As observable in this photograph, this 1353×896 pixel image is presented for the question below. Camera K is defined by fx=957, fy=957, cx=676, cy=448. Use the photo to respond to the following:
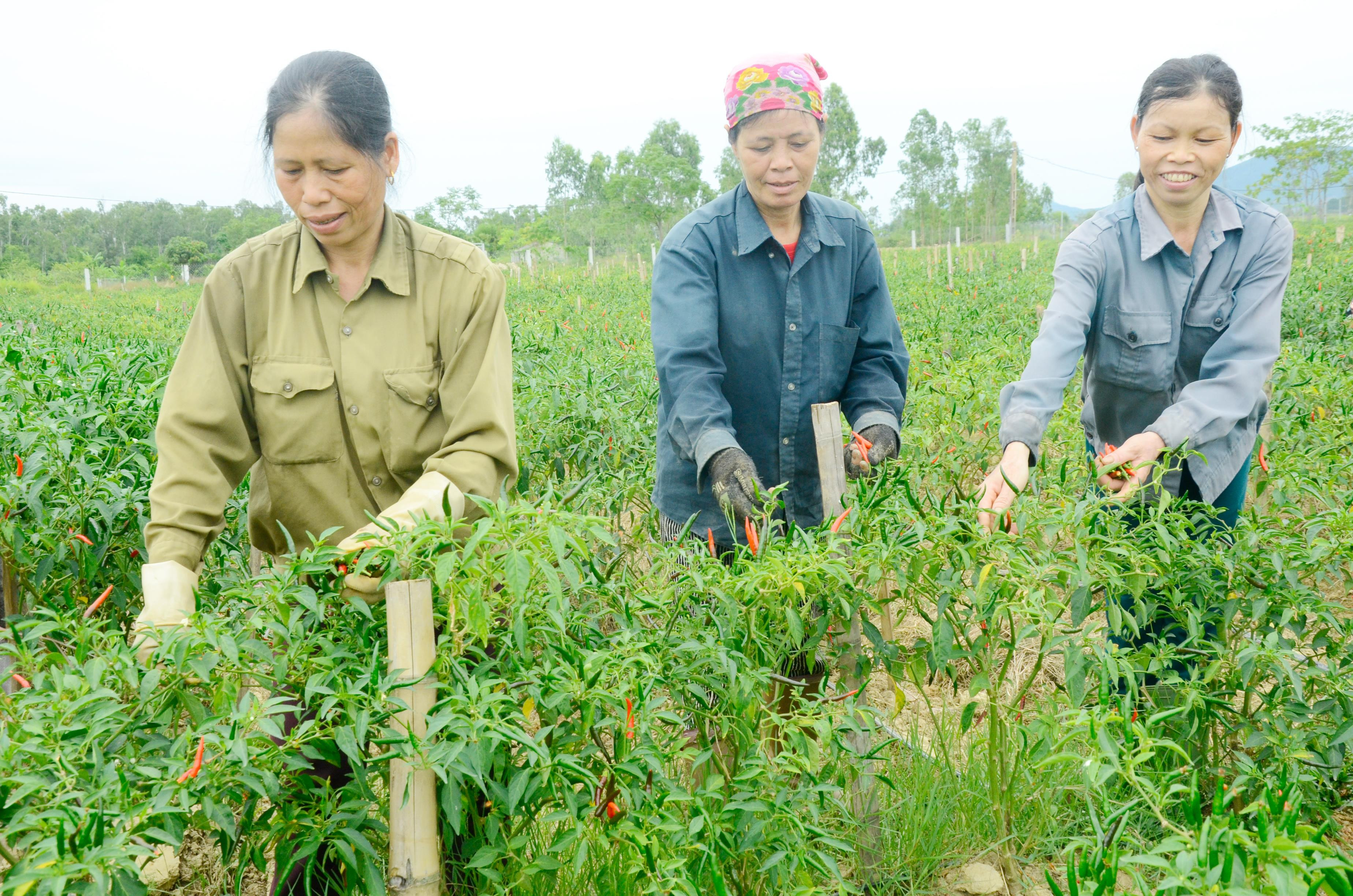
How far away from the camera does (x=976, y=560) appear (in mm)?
1786

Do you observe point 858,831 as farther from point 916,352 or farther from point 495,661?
point 916,352

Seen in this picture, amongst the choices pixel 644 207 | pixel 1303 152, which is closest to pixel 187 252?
pixel 644 207

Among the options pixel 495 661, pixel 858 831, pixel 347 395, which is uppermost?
pixel 347 395

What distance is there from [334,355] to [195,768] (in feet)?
2.80

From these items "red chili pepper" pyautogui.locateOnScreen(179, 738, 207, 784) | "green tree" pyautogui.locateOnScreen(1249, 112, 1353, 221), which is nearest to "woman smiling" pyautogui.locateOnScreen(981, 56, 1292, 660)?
"red chili pepper" pyautogui.locateOnScreen(179, 738, 207, 784)

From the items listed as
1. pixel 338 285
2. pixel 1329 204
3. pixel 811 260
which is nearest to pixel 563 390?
pixel 811 260

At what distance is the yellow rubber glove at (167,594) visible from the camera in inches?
60.7

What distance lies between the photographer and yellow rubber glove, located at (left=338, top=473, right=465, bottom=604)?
1.42m

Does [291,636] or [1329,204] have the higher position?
[1329,204]

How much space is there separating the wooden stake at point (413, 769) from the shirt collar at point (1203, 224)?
194 centimetres

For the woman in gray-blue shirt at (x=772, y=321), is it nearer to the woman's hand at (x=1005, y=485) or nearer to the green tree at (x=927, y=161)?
the woman's hand at (x=1005, y=485)

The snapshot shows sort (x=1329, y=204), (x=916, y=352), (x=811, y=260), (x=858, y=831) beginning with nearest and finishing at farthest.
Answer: (x=858, y=831), (x=811, y=260), (x=916, y=352), (x=1329, y=204)

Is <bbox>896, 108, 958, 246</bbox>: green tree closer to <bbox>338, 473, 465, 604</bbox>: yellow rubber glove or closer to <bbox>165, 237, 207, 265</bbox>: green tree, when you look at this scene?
<bbox>165, 237, 207, 265</bbox>: green tree

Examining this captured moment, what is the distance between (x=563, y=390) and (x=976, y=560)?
2.63 m
